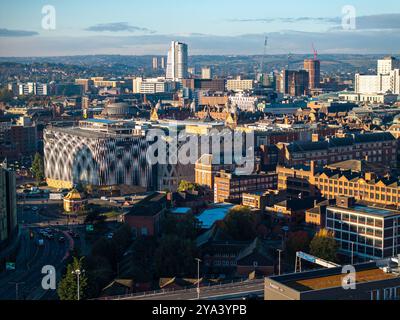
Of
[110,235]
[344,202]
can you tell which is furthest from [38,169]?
[344,202]

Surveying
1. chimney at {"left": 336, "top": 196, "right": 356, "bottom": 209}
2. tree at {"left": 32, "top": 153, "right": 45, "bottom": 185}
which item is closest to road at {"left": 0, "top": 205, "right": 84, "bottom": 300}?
chimney at {"left": 336, "top": 196, "right": 356, "bottom": 209}

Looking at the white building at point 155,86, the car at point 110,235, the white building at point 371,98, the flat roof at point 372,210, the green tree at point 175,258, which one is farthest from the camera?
the white building at point 155,86

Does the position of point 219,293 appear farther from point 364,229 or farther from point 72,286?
point 364,229

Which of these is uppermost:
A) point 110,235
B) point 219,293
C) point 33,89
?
point 33,89

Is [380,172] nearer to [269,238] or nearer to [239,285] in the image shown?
[269,238]

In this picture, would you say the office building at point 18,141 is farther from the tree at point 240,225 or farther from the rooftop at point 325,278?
the rooftop at point 325,278

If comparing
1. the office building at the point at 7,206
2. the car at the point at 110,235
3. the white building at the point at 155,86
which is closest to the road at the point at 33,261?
the office building at the point at 7,206
